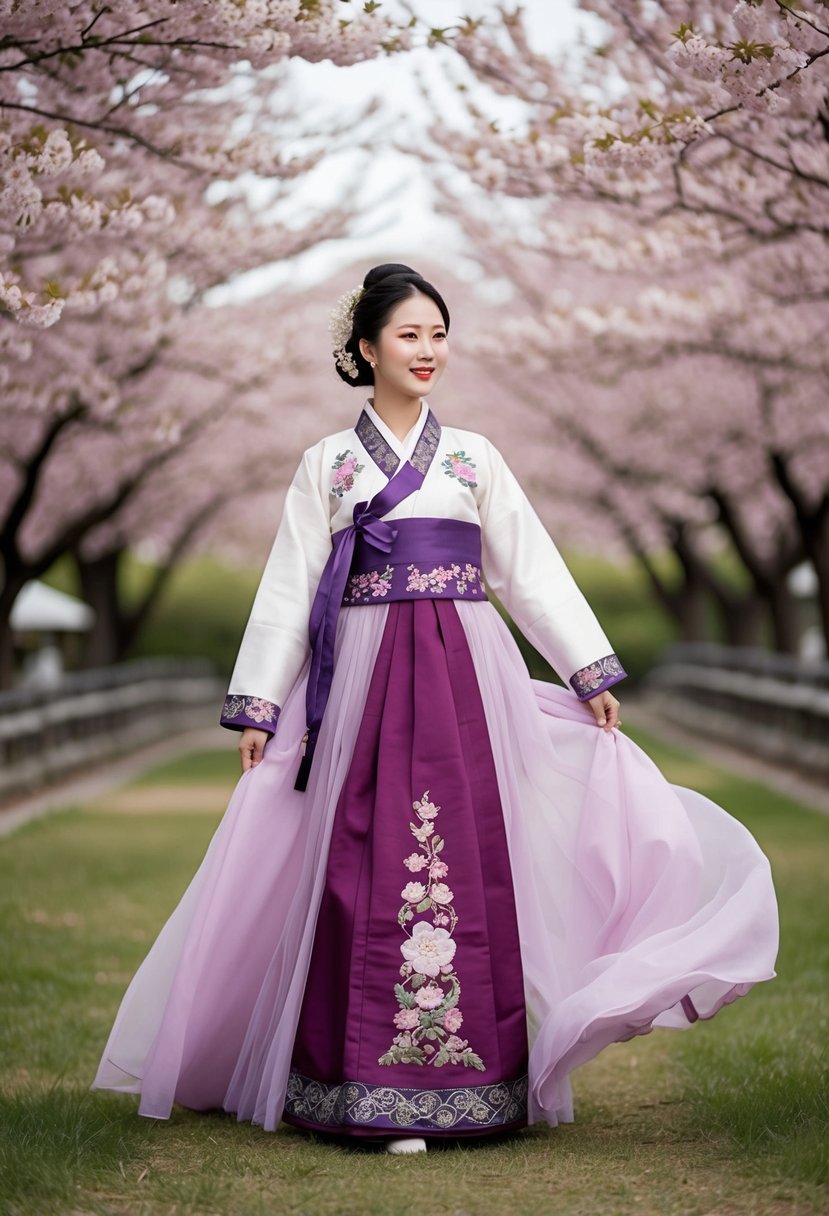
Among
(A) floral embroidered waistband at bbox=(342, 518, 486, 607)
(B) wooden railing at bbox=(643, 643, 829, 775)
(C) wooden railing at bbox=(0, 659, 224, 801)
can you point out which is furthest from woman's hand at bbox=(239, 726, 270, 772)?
(B) wooden railing at bbox=(643, 643, 829, 775)

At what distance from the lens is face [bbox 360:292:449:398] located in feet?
13.0

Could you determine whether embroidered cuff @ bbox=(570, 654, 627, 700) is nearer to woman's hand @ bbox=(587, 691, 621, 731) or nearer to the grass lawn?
woman's hand @ bbox=(587, 691, 621, 731)

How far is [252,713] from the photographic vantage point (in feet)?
12.8

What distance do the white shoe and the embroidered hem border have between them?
33mm

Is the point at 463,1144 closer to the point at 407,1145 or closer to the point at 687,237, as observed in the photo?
the point at 407,1145

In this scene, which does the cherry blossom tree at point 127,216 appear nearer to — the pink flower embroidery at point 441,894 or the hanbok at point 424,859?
the hanbok at point 424,859

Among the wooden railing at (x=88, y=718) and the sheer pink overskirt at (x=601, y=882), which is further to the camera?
the wooden railing at (x=88, y=718)

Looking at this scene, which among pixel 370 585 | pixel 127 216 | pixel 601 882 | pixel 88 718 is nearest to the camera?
pixel 601 882

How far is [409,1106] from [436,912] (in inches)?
17.6

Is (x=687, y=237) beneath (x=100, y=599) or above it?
above

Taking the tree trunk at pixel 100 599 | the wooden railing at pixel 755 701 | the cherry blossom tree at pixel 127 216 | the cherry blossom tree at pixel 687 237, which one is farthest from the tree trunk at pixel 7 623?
the wooden railing at pixel 755 701

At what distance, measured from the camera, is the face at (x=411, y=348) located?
3977 mm

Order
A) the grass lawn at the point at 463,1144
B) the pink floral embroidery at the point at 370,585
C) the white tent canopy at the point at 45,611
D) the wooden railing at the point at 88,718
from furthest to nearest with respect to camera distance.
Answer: the white tent canopy at the point at 45,611, the wooden railing at the point at 88,718, the pink floral embroidery at the point at 370,585, the grass lawn at the point at 463,1144

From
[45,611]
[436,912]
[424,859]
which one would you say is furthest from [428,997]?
[45,611]
